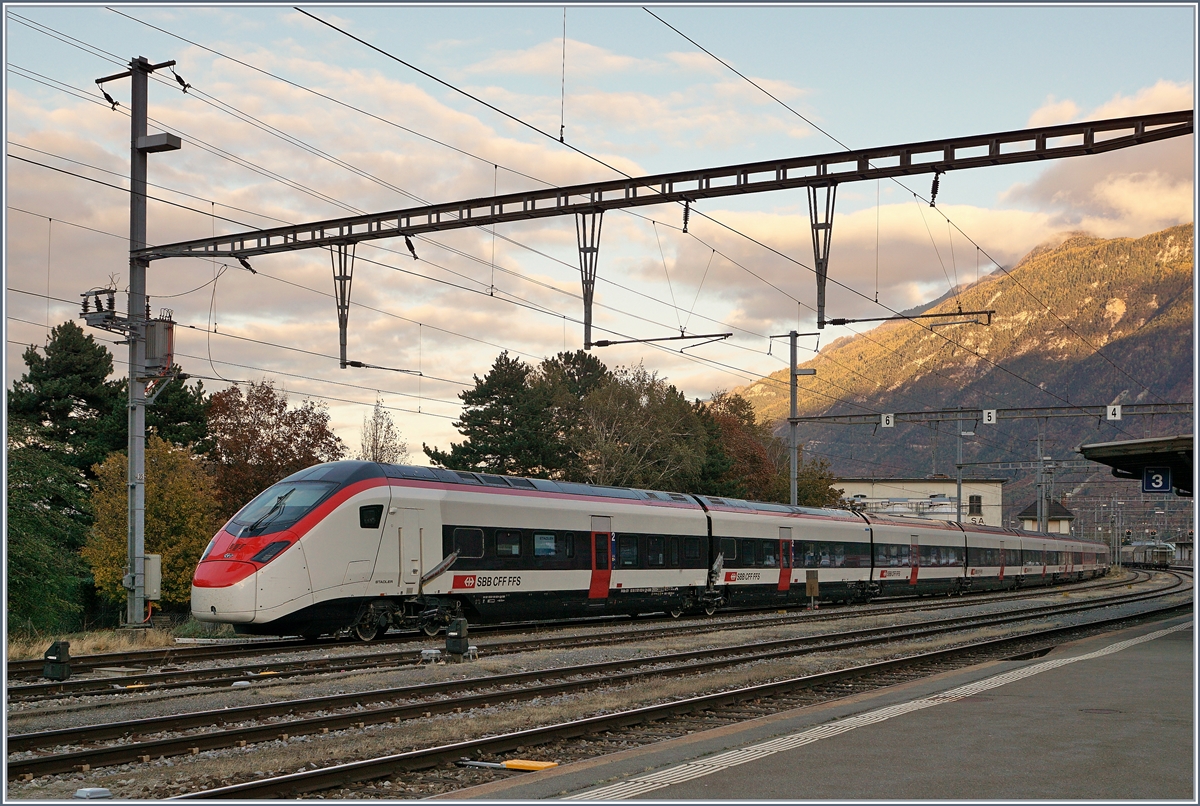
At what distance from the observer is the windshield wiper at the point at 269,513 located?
20.7 m

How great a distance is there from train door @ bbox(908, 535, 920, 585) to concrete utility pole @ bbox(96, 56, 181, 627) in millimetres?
32890

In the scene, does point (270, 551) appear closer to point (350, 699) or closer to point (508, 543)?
point (508, 543)

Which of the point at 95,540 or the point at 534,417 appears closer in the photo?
the point at 95,540

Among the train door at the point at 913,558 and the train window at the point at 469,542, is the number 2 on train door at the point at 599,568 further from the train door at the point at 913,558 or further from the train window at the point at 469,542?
the train door at the point at 913,558

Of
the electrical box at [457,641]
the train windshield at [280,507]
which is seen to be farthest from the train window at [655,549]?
the electrical box at [457,641]

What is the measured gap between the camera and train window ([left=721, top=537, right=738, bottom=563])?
111 feet

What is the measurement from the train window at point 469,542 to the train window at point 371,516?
2228mm

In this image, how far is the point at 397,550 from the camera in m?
22.2

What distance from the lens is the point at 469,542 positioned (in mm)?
24047

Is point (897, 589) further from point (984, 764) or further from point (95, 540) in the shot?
point (95, 540)

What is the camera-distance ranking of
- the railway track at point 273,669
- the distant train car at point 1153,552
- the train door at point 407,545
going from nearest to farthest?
the railway track at point 273,669 → the train door at point 407,545 → the distant train car at point 1153,552

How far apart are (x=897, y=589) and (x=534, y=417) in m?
30.1

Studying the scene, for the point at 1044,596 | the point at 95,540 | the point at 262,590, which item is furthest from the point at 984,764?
the point at 95,540

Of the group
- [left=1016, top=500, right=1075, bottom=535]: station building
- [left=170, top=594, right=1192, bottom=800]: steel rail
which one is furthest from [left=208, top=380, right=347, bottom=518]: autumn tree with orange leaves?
[left=1016, top=500, right=1075, bottom=535]: station building
